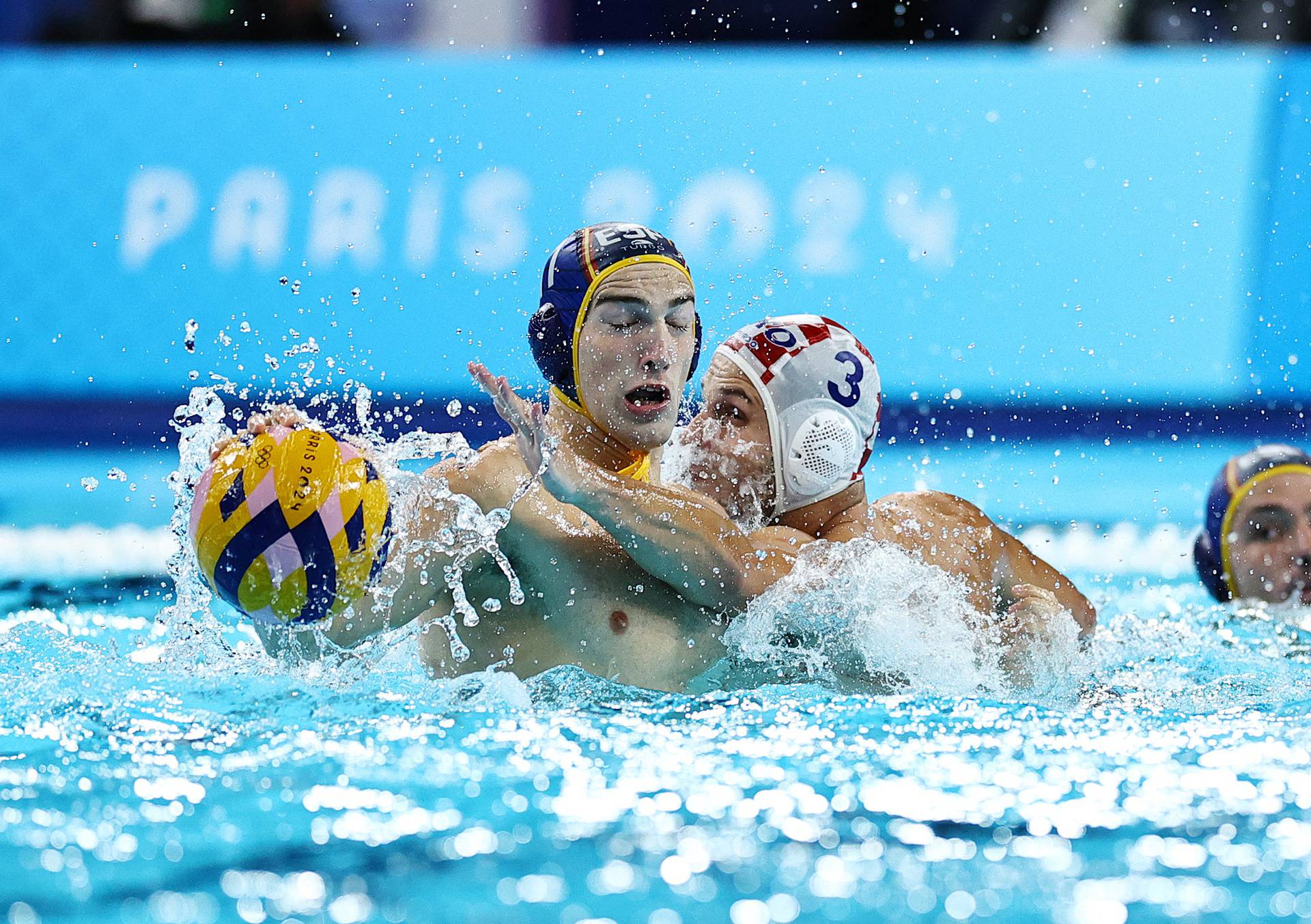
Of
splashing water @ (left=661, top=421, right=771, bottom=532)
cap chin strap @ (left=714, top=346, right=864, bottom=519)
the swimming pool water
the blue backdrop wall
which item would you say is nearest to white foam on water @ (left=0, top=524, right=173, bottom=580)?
the blue backdrop wall

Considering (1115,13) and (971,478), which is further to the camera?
(1115,13)

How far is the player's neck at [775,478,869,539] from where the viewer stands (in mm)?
3330

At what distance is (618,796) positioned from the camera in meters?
2.27

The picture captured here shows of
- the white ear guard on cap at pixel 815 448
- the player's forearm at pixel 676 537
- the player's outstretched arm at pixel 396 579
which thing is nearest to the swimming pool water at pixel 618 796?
the player's outstretched arm at pixel 396 579

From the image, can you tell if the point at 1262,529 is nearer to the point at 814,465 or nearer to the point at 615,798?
the point at 814,465

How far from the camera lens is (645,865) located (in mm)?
2020

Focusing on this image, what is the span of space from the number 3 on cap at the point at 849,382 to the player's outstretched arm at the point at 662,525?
38cm

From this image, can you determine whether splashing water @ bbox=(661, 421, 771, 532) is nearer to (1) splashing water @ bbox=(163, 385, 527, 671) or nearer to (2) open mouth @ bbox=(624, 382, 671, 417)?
(2) open mouth @ bbox=(624, 382, 671, 417)

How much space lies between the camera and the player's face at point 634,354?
9.64 feet

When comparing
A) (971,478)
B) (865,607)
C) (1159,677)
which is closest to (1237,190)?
(971,478)

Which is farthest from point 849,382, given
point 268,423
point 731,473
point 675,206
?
point 675,206

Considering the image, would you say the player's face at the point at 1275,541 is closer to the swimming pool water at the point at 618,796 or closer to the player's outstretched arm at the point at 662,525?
the swimming pool water at the point at 618,796

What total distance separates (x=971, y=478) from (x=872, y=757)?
3.86 meters

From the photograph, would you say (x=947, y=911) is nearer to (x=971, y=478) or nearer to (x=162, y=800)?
(x=162, y=800)
